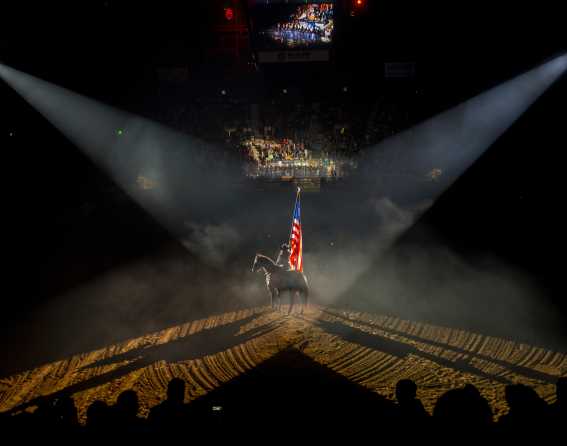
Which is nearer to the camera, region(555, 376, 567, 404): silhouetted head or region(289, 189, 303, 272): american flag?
region(555, 376, 567, 404): silhouetted head

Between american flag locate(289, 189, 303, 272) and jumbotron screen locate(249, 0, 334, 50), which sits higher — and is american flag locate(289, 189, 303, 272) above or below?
below

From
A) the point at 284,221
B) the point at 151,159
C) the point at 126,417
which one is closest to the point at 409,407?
the point at 126,417

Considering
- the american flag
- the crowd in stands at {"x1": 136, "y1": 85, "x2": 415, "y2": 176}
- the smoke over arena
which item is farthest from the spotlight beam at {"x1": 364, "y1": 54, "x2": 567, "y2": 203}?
the american flag

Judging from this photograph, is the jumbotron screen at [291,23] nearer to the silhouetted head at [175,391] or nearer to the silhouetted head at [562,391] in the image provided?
the silhouetted head at [175,391]

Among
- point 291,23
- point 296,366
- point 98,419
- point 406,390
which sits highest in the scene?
point 291,23

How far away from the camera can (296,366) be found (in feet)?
22.0

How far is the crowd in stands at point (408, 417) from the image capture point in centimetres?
268

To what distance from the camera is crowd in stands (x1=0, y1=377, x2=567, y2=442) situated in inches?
105

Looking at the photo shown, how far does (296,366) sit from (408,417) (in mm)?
4080

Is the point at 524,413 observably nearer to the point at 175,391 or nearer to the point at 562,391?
the point at 562,391

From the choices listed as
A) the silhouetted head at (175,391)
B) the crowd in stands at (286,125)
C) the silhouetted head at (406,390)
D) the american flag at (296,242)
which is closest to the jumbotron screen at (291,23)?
the american flag at (296,242)

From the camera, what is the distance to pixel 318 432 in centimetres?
481

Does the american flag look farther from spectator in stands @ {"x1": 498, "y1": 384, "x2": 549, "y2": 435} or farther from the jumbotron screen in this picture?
spectator in stands @ {"x1": 498, "y1": 384, "x2": 549, "y2": 435}

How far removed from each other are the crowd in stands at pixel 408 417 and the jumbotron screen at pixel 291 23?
1025 cm
